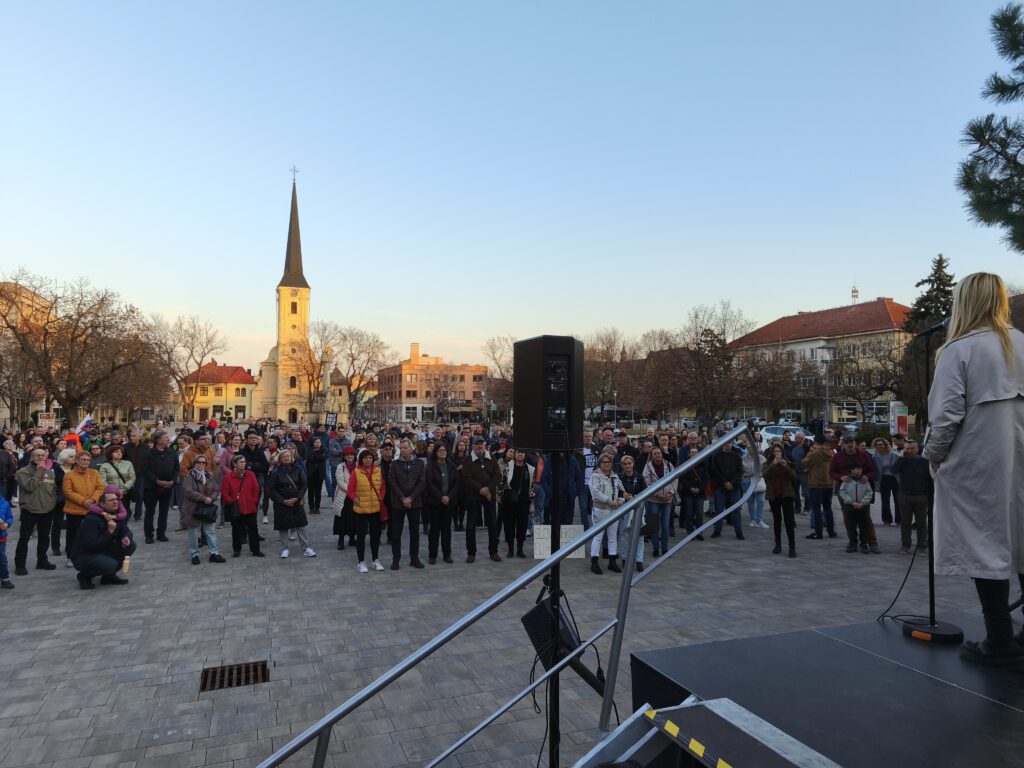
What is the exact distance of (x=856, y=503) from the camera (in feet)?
35.0

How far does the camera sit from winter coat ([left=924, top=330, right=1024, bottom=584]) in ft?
9.41

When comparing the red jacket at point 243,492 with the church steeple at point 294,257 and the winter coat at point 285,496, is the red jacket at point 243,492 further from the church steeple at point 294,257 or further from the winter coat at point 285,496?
the church steeple at point 294,257

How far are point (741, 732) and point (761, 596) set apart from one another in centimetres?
620

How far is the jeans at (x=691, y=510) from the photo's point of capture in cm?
1172

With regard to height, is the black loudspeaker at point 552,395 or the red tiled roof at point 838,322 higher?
the red tiled roof at point 838,322

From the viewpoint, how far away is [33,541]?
11.3m

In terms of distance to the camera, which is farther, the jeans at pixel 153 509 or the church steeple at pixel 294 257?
the church steeple at pixel 294 257

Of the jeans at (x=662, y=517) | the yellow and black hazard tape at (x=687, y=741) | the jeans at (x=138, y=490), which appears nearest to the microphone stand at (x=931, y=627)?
the yellow and black hazard tape at (x=687, y=741)

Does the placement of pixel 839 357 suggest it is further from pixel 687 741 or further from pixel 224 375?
pixel 224 375

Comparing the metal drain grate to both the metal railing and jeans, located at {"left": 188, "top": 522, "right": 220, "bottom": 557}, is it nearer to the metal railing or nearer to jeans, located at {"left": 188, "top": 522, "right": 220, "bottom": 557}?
the metal railing

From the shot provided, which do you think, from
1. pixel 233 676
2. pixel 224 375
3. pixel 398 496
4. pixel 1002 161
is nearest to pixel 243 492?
pixel 398 496

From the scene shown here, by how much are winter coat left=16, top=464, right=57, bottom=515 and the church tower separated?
260ft

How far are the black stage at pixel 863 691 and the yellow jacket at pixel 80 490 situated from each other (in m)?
8.58

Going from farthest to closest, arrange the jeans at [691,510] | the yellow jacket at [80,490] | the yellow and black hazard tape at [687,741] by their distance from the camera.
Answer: the jeans at [691,510]
the yellow jacket at [80,490]
the yellow and black hazard tape at [687,741]
